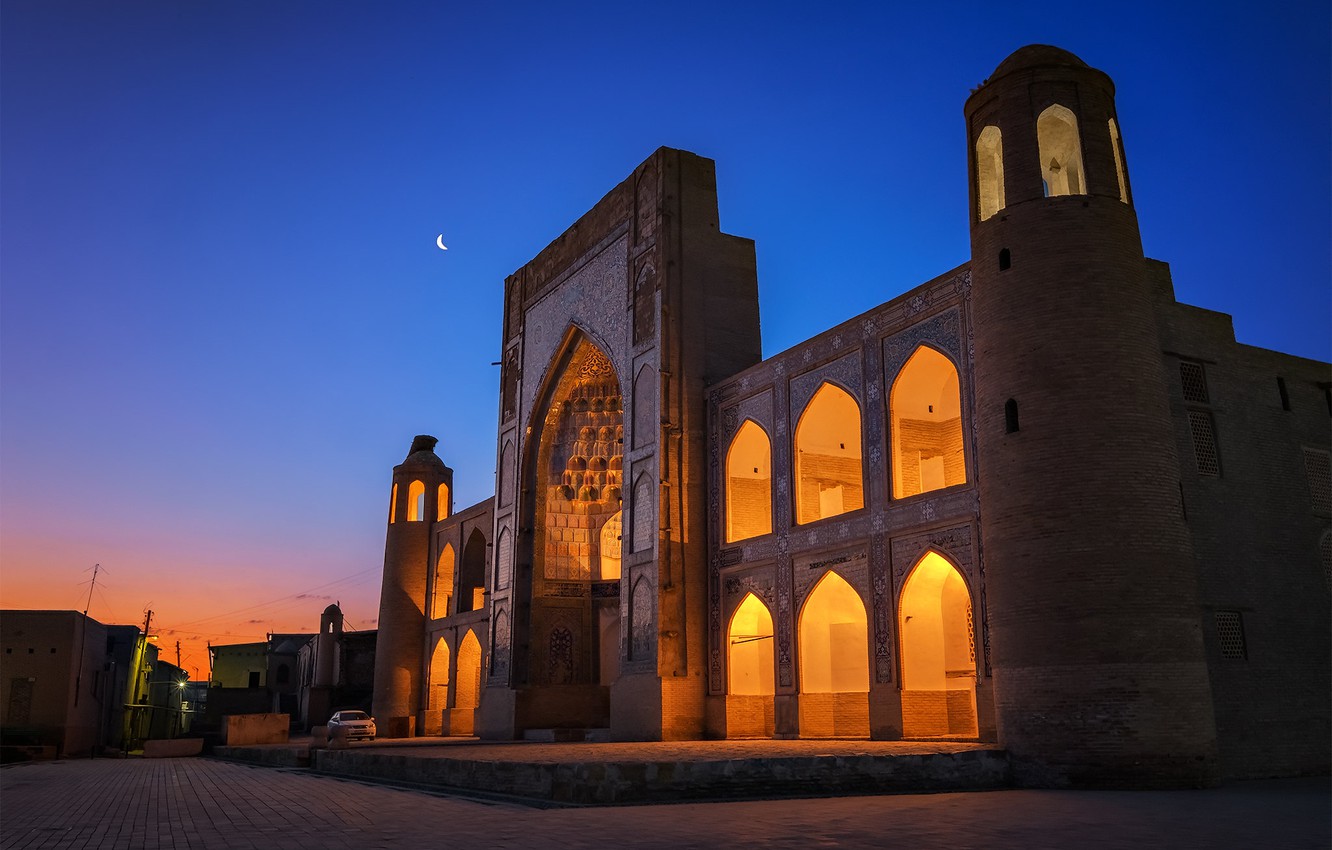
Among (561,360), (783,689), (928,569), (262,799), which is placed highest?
(561,360)

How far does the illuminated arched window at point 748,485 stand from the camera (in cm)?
1833

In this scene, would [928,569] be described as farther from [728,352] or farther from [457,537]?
[457,537]

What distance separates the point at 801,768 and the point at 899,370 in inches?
263

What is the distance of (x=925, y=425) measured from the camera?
1752cm

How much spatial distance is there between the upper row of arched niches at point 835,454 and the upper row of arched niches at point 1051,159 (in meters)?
2.80

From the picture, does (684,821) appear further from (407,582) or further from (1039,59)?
(407,582)

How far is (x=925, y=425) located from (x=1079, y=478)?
635 cm

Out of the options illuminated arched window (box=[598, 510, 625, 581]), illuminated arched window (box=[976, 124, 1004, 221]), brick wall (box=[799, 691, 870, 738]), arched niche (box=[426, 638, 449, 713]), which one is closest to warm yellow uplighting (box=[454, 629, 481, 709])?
arched niche (box=[426, 638, 449, 713])

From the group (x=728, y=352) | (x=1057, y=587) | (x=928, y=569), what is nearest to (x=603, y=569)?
(x=728, y=352)

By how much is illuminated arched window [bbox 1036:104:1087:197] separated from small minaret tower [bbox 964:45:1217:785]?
0.05 meters

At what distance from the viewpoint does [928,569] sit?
14.5 metres

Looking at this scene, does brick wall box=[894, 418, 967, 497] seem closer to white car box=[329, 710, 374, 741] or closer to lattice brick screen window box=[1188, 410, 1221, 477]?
lattice brick screen window box=[1188, 410, 1221, 477]

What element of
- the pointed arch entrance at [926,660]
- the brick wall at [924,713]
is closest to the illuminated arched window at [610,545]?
the pointed arch entrance at [926,660]

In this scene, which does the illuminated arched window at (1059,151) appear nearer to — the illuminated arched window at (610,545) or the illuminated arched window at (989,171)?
the illuminated arched window at (989,171)
